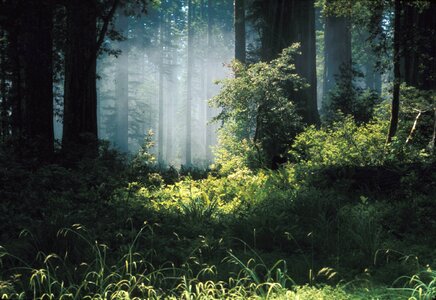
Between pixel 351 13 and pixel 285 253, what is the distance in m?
7.06

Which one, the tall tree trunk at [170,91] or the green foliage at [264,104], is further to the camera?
the tall tree trunk at [170,91]

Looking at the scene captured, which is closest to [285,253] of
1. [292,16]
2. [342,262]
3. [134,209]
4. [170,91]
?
[342,262]

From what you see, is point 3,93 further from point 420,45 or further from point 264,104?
point 420,45

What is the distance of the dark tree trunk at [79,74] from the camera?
11734 mm

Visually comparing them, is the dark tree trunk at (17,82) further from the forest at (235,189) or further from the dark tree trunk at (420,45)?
the dark tree trunk at (420,45)

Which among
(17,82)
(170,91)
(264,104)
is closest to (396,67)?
(264,104)

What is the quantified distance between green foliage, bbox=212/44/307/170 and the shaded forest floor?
4068mm

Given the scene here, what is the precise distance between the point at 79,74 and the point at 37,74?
1.15m

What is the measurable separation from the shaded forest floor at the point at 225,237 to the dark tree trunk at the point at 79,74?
221 centimetres

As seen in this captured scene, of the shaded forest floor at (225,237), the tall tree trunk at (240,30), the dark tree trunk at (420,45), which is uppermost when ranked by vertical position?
the tall tree trunk at (240,30)

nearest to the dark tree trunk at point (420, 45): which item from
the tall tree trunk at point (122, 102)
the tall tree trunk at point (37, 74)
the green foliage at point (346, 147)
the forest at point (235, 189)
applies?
the forest at point (235, 189)

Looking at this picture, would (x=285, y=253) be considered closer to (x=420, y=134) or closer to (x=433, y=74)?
(x=420, y=134)

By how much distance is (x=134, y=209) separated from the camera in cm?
695

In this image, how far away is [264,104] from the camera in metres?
13.7
